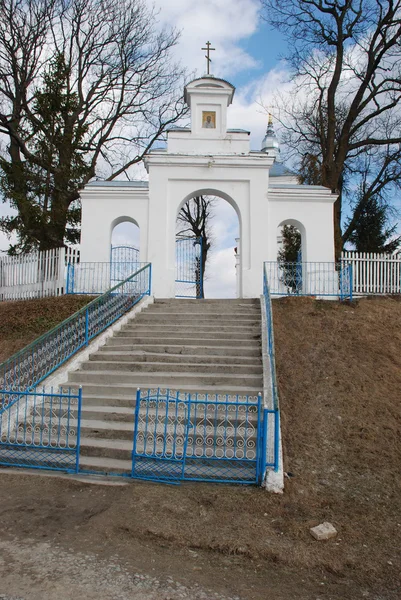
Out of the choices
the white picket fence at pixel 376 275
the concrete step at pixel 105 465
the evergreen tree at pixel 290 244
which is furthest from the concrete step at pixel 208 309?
the evergreen tree at pixel 290 244

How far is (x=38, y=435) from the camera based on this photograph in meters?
6.82

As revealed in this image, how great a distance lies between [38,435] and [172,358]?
2.77m

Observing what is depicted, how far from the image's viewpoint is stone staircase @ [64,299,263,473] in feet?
21.7

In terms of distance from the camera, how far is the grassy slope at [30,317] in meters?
11.0

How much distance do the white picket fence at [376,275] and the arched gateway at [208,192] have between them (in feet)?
3.02

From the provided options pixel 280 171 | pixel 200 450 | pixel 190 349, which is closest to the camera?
pixel 200 450

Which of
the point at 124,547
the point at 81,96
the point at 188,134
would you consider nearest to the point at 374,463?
the point at 124,547

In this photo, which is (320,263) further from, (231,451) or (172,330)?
(231,451)

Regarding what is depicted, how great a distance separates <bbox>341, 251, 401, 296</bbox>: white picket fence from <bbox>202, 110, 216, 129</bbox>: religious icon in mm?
5855

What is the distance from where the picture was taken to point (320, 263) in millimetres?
14188

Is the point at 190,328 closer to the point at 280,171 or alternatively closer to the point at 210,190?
the point at 210,190

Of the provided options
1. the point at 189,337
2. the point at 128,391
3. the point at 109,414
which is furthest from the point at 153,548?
the point at 189,337

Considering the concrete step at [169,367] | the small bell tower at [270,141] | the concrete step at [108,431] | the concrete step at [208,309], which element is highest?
the small bell tower at [270,141]

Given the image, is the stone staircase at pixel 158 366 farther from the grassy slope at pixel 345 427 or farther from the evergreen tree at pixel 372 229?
the evergreen tree at pixel 372 229
